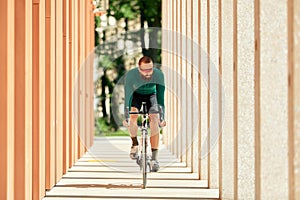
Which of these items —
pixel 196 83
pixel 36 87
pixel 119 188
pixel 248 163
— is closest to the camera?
pixel 248 163

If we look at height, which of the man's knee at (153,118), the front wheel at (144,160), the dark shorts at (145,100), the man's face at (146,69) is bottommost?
the front wheel at (144,160)

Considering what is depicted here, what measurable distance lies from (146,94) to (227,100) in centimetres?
237

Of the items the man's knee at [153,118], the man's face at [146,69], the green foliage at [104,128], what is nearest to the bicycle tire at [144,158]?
the man's knee at [153,118]

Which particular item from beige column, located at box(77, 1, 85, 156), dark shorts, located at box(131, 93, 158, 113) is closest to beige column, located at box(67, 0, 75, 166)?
beige column, located at box(77, 1, 85, 156)

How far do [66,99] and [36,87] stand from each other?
3.90 metres

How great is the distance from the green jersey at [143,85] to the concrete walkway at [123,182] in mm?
1054

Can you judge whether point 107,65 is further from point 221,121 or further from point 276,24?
point 276,24

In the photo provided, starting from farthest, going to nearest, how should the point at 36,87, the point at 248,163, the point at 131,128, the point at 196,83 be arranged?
1. the point at 196,83
2. the point at 131,128
3. the point at 36,87
4. the point at 248,163

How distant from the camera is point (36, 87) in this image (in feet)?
29.9

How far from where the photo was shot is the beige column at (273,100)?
5.94 m

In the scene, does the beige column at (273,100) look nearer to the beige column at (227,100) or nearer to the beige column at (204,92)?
Result: the beige column at (227,100)

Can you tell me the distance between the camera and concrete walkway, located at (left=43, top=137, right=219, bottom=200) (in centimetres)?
966
